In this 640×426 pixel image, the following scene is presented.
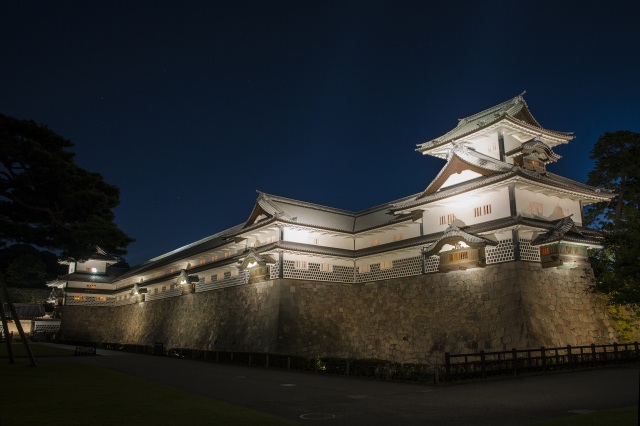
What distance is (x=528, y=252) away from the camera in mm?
24406

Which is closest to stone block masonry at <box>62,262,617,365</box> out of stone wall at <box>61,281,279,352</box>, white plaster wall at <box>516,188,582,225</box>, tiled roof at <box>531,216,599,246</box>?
stone wall at <box>61,281,279,352</box>

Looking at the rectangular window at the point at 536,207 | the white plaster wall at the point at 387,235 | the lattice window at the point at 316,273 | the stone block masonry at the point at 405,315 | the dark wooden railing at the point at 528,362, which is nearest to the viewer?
the dark wooden railing at the point at 528,362

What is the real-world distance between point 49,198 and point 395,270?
69.6 ft

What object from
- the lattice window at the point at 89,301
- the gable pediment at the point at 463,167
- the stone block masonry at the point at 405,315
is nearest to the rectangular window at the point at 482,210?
the gable pediment at the point at 463,167

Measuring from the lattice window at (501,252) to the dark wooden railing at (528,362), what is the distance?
4.90 meters

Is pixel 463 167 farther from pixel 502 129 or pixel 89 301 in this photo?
pixel 89 301

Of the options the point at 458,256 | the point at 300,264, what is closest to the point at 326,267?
the point at 300,264

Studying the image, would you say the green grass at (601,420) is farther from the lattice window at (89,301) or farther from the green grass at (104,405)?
the lattice window at (89,301)

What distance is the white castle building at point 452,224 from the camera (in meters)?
24.7

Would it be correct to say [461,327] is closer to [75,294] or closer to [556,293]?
[556,293]

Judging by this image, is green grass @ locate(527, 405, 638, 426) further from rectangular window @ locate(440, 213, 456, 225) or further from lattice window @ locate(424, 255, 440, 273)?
rectangular window @ locate(440, 213, 456, 225)

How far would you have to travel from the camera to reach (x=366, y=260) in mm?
34125

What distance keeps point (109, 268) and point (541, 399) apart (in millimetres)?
68869

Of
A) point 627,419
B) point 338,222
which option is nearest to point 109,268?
point 338,222
